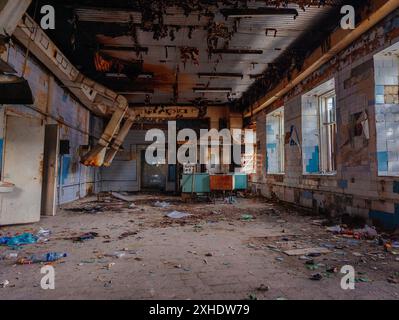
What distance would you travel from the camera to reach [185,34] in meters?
5.93

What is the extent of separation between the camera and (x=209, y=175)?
9219mm

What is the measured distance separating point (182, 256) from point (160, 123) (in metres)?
10.5

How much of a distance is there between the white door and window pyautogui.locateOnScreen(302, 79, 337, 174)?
20.1 feet

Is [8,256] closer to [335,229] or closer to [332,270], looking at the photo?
[332,270]

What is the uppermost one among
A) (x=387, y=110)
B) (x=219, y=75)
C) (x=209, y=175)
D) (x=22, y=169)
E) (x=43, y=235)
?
(x=219, y=75)

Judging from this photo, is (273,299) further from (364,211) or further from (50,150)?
(50,150)

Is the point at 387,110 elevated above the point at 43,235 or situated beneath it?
elevated above

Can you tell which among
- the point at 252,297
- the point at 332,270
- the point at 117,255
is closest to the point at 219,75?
the point at 117,255

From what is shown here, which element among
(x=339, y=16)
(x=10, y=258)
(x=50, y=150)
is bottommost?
(x=10, y=258)

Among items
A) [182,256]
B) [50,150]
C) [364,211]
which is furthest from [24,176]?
[364,211]

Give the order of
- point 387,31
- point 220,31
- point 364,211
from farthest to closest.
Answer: point 220,31
point 364,211
point 387,31

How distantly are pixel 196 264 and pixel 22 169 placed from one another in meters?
4.17

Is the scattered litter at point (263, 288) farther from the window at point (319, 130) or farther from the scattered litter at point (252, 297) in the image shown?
the window at point (319, 130)

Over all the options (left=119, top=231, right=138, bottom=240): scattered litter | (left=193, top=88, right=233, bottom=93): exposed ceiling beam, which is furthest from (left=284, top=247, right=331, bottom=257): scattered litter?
(left=193, top=88, right=233, bottom=93): exposed ceiling beam
